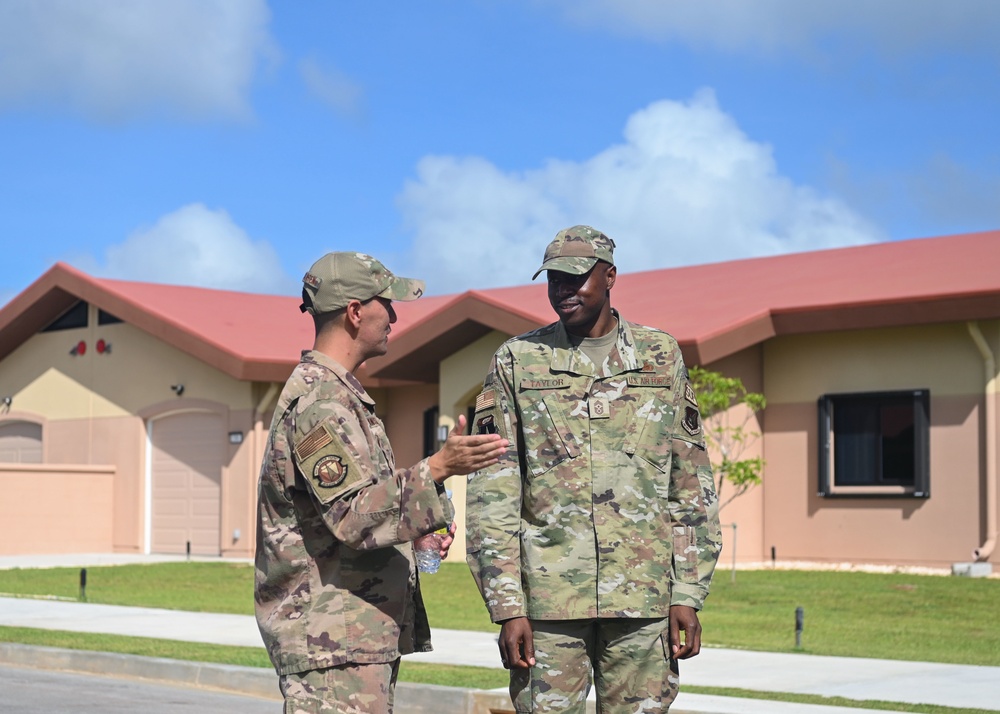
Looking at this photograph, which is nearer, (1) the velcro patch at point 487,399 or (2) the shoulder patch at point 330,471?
(2) the shoulder patch at point 330,471

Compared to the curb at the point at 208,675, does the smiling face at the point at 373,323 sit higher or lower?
higher

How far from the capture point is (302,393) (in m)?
4.17

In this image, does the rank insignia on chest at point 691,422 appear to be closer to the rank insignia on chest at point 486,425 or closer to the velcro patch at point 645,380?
the velcro patch at point 645,380

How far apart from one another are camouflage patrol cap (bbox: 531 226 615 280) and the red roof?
49.9ft

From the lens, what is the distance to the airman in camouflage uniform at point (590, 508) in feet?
15.8

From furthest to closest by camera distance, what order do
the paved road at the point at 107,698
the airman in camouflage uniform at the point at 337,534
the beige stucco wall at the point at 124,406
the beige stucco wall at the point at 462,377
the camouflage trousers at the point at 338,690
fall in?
the beige stucco wall at the point at 124,406 < the beige stucco wall at the point at 462,377 < the paved road at the point at 107,698 < the camouflage trousers at the point at 338,690 < the airman in camouflage uniform at the point at 337,534

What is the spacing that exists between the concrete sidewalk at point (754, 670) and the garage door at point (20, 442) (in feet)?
52.4

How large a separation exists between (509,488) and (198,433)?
23594 millimetres

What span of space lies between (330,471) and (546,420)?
3.71 ft

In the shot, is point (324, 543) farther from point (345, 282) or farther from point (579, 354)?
point (579, 354)

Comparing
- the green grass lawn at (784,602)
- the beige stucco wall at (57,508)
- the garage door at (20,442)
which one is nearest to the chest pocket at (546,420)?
the green grass lawn at (784,602)

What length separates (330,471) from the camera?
13.1 feet

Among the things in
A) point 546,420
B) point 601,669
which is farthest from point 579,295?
point 601,669

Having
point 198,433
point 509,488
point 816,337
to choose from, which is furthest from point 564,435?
point 198,433
